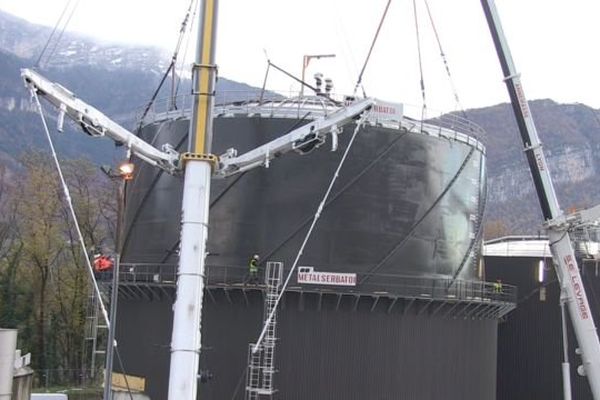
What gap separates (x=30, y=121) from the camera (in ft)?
613

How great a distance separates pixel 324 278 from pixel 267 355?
293cm

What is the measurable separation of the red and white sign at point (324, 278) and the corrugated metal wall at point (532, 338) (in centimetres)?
1373

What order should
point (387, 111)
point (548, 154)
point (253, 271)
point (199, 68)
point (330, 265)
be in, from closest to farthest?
point (199, 68), point (253, 271), point (330, 265), point (387, 111), point (548, 154)

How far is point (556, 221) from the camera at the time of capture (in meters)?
20.5

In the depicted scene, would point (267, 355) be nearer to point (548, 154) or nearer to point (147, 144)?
point (147, 144)

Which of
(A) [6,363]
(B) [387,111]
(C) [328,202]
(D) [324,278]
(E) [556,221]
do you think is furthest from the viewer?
(B) [387,111]

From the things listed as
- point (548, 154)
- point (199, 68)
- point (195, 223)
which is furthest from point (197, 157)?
point (548, 154)

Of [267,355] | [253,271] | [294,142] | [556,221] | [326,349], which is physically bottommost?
[267,355]

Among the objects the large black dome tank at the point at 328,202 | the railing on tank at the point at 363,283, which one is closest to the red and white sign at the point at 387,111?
the large black dome tank at the point at 328,202

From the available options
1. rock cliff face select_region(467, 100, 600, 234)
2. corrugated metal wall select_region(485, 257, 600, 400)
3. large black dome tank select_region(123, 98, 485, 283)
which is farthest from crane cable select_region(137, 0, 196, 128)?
rock cliff face select_region(467, 100, 600, 234)

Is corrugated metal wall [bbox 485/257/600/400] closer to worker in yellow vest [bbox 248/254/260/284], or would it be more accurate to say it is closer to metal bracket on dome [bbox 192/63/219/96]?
worker in yellow vest [bbox 248/254/260/284]

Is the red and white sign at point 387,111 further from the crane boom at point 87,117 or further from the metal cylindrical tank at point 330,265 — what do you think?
the crane boom at point 87,117

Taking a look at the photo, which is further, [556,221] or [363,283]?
[363,283]

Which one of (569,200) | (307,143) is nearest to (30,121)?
(569,200)
